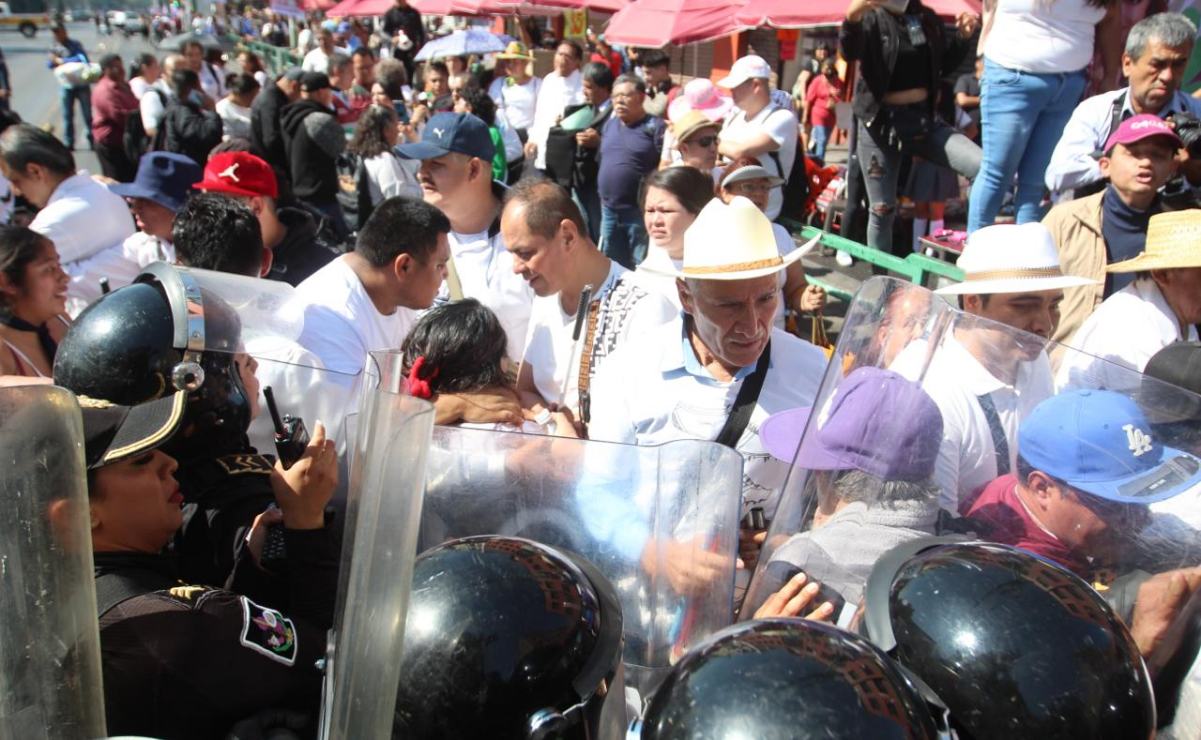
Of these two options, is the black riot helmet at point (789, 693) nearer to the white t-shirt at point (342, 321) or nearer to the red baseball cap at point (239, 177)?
the white t-shirt at point (342, 321)

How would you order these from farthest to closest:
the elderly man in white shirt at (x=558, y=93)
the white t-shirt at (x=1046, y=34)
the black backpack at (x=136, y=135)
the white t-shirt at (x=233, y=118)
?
the black backpack at (x=136, y=135), the white t-shirt at (x=233, y=118), the elderly man in white shirt at (x=558, y=93), the white t-shirt at (x=1046, y=34)

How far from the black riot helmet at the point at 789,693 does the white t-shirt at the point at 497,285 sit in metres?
3.19

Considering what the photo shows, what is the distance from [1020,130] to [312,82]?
5.60 m

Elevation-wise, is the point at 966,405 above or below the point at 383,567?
below

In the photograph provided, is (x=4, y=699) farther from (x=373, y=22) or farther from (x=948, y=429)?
(x=373, y=22)

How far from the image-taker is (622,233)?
23.5 ft

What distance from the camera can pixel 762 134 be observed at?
576cm

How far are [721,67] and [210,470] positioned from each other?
16195mm

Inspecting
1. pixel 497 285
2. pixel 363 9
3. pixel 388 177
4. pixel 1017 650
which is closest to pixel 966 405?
pixel 1017 650

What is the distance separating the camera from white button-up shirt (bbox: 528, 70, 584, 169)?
9.06 meters

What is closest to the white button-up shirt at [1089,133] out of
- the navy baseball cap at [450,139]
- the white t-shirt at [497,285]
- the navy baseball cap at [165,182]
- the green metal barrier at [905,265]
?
the green metal barrier at [905,265]

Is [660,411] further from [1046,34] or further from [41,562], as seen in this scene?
[1046,34]

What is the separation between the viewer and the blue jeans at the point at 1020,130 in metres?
4.84

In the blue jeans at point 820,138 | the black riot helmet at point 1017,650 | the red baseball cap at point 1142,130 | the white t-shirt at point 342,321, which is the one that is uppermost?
the red baseball cap at point 1142,130
